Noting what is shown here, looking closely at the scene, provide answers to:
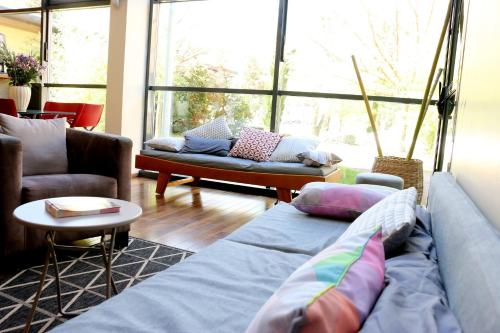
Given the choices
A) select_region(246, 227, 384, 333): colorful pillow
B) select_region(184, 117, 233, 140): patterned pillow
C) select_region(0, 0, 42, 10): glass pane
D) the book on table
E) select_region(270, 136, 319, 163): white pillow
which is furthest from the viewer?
select_region(0, 0, 42, 10): glass pane

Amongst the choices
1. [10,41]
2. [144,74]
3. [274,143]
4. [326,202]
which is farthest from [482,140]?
[10,41]

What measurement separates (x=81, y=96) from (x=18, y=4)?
196cm

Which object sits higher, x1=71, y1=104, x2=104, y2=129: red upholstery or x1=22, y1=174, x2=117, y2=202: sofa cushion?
x1=71, y1=104, x2=104, y2=129: red upholstery

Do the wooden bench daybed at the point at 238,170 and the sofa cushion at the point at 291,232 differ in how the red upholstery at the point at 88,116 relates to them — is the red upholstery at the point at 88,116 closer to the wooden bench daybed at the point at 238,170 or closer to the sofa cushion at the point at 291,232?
the wooden bench daybed at the point at 238,170

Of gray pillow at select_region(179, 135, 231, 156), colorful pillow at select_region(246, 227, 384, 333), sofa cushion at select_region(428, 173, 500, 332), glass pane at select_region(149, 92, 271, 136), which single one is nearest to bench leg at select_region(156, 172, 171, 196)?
gray pillow at select_region(179, 135, 231, 156)

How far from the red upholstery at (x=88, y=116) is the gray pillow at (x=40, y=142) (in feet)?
7.04

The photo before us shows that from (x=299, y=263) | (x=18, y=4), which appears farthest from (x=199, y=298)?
(x=18, y=4)

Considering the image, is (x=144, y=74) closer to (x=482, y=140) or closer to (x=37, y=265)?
(x=37, y=265)

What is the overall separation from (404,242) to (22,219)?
141cm

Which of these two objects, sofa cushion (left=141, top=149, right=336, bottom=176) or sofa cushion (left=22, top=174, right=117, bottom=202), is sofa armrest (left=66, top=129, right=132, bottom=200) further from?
sofa cushion (left=141, top=149, right=336, bottom=176)

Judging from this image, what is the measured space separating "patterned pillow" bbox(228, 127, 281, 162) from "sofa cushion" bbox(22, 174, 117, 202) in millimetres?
1743

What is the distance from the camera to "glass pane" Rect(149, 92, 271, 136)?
503 cm

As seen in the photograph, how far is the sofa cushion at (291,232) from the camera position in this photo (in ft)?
5.36

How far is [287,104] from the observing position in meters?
4.89
